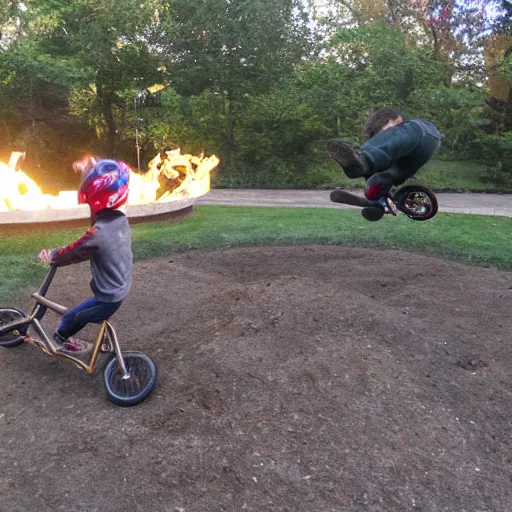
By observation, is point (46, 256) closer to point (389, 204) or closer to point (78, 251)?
point (78, 251)

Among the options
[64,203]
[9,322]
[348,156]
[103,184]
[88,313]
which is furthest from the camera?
[64,203]

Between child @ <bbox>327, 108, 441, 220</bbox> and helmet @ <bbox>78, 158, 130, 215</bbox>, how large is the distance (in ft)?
4.17

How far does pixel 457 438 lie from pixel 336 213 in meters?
8.11

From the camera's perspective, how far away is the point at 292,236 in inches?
348

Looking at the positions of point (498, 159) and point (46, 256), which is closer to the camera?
point (46, 256)

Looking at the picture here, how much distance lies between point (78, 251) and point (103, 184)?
0.43 meters

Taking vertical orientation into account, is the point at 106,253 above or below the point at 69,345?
above

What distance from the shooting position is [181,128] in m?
18.4

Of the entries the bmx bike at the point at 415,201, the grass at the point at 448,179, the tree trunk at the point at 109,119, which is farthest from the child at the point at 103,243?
the tree trunk at the point at 109,119

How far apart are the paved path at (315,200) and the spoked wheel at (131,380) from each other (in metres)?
9.31

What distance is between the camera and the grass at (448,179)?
16688 mm

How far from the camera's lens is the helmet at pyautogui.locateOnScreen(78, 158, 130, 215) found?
3.31m

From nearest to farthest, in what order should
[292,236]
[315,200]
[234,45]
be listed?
[292,236]
[315,200]
[234,45]

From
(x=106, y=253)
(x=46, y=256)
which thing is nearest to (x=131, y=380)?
(x=106, y=253)
